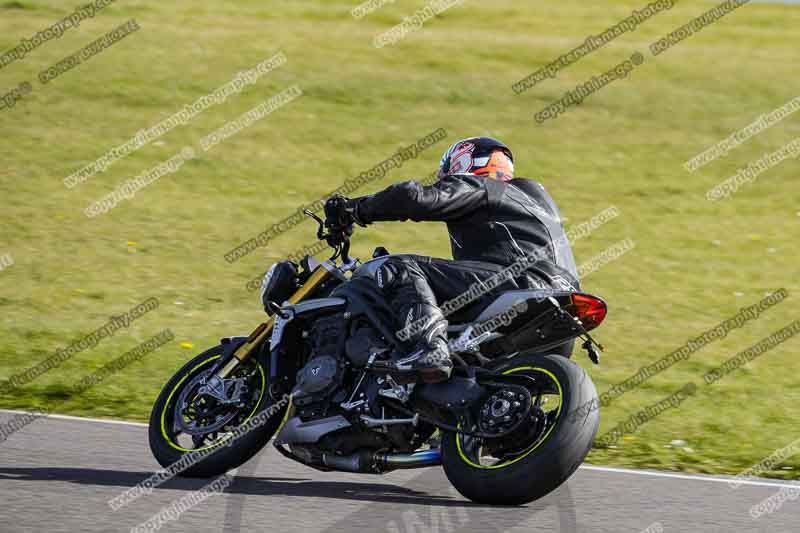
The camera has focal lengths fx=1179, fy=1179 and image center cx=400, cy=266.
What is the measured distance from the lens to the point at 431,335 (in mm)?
5652

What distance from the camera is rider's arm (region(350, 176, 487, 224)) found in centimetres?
583

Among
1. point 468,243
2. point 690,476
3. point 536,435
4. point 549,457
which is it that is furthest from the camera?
point 690,476

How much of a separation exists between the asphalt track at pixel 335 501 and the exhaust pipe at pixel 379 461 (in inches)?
4.8

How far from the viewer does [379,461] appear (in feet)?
19.3

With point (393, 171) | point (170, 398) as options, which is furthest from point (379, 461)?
point (393, 171)

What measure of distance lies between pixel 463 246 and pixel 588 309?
813mm

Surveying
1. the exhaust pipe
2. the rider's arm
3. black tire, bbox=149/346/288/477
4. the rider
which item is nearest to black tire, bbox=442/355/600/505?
the exhaust pipe

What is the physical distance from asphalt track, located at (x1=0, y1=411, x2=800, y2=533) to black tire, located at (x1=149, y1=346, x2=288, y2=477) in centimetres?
10

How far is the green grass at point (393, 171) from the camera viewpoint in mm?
9469

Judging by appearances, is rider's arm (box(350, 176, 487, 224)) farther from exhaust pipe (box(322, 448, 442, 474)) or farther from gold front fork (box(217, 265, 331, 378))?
exhaust pipe (box(322, 448, 442, 474))

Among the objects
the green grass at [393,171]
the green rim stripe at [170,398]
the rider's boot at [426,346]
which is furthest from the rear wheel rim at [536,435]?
the green grass at [393,171]

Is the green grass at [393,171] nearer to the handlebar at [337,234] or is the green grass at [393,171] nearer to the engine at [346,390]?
the engine at [346,390]

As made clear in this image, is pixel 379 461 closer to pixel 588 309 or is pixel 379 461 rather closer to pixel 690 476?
pixel 588 309

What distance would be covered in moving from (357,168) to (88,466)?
10802 mm
